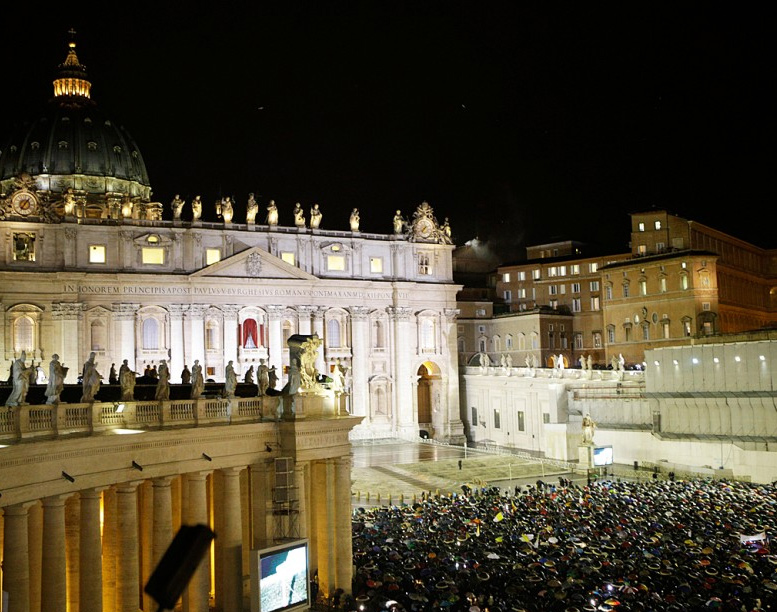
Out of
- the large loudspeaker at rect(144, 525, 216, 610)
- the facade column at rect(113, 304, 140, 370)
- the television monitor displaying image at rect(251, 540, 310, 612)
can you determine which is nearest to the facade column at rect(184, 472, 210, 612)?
the television monitor displaying image at rect(251, 540, 310, 612)

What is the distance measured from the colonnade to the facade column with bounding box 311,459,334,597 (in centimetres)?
3

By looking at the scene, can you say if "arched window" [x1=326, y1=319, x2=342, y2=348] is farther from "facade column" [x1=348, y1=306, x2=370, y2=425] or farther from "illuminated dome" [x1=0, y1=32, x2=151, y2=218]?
"illuminated dome" [x1=0, y1=32, x2=151, y2=218]

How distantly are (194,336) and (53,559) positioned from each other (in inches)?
2550

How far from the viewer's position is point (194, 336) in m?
84.5

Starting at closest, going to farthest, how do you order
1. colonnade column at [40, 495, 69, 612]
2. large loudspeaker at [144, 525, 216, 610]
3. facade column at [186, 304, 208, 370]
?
large loudspeaker at [144, 525, 216, 610] → colonnade column at [40, 495, 69, 612] → facade column at [186, 304, 208, 370]

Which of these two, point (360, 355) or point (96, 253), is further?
point (360, 355)

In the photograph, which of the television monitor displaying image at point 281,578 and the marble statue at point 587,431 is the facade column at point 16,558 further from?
the marble statue at point 587,431

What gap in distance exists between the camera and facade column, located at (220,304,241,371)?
85.8m

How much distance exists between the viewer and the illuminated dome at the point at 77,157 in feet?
332

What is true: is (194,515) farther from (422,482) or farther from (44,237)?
(44,237)

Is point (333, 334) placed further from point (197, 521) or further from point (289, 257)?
point (197, 521)

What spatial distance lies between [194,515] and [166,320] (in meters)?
60.8

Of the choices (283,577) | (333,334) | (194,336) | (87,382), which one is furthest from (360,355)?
(87,382)

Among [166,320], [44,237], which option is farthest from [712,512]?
[44,237]
